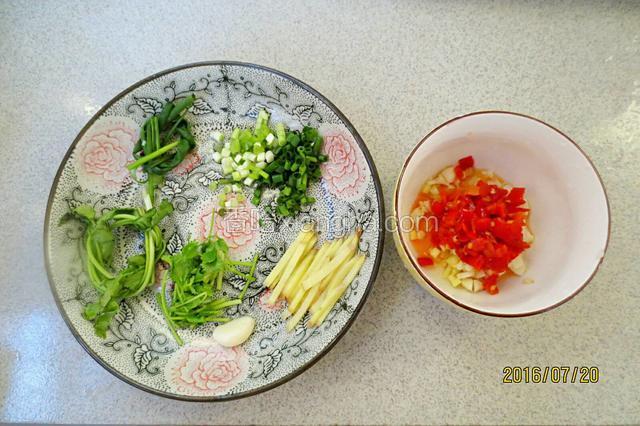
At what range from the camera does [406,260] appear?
106 cm

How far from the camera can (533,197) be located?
1201 mm

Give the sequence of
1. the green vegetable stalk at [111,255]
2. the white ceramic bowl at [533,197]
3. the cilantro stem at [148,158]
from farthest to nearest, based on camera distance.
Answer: the cilantro stem at [148,158] < the green vegetable stalk at [111,255] < the white ceramic bowl at [533,197]

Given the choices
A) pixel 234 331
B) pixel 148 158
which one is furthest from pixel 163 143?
pixel 234 331

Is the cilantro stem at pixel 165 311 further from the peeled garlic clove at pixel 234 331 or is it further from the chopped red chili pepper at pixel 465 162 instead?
the chopped red chili pepper at pixel 465 162

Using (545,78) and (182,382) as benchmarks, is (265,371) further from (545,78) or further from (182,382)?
(545,78)

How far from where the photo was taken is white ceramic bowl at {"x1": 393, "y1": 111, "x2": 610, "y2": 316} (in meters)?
1.04

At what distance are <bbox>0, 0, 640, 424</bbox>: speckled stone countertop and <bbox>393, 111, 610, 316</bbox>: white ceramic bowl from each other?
177 mm

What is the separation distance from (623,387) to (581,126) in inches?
29.5

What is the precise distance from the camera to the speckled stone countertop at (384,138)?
3.97 feet
